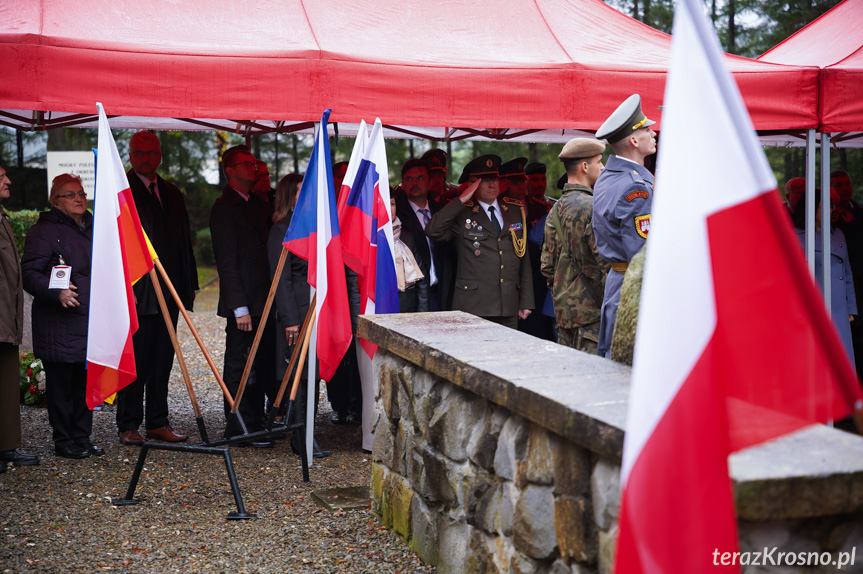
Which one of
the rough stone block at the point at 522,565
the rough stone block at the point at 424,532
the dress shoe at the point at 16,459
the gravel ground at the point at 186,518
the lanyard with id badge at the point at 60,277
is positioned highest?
the lanyard with id badge at the point at 60,277

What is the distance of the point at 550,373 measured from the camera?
2.76 metres

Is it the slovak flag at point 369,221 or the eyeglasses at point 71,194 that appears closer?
the slovak flag at point 369,221

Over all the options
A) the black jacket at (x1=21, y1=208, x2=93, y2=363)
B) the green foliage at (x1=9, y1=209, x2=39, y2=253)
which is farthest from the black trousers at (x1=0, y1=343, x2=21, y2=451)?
the green foliage at (x1=9, y1=209, x2=39, y2=253)

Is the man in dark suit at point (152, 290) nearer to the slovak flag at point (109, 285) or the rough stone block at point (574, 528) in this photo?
the slovak flag at point (109, 285)

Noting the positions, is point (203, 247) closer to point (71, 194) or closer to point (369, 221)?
point (71, 194)

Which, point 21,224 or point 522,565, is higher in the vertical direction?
point 21,224

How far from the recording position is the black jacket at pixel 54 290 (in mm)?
5281

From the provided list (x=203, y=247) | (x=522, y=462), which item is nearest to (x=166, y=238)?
(x=522, y=462)

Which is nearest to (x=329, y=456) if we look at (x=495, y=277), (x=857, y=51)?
(x=495, y=277)

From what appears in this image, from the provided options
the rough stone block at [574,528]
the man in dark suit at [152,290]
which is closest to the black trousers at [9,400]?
the man in dark suit at [152,290]

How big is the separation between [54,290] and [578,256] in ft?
10.2

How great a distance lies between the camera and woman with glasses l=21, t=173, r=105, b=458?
5277mm

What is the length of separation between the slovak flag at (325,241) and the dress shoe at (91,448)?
1.86m

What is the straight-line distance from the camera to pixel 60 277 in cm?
525
